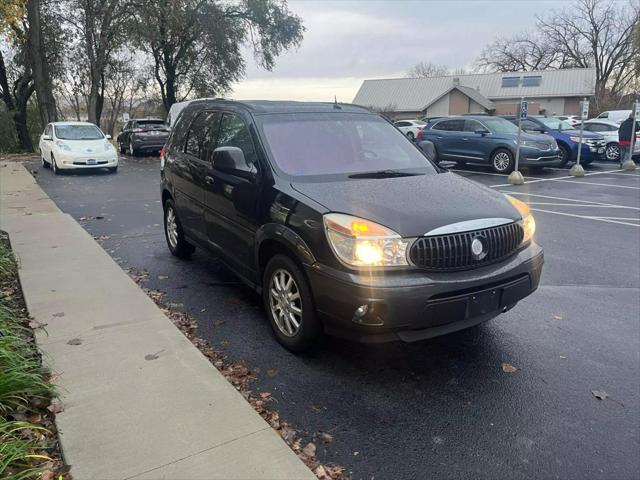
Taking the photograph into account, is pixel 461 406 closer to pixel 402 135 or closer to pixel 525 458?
pixel 525 458

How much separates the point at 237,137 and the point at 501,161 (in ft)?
42.0

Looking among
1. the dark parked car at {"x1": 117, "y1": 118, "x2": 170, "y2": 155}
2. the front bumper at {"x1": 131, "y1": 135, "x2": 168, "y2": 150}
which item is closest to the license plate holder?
the dark parked car at {"x1": 117, "y1": 118, "x2": 170, "y2": 155}

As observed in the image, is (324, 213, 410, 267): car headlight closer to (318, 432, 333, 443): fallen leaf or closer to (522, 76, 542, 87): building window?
(318, 432, 333, 443): fallen leaf

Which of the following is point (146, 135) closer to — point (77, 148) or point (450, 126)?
point (77, 148)

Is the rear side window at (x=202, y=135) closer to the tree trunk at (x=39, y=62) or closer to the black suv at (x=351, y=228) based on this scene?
the black suv at (x=351, y=228)

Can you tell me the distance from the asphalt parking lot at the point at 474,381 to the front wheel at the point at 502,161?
9.34 metres

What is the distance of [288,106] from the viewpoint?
4789 mm

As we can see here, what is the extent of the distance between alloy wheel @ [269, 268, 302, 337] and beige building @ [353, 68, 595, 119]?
171 feet

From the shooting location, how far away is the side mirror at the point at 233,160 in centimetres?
428

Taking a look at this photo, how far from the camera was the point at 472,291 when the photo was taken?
3.39 metres

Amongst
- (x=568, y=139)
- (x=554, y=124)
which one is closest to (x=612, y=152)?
(x=554, y=124)

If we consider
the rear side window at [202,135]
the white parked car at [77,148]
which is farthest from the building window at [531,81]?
the rear side window at [202,135]

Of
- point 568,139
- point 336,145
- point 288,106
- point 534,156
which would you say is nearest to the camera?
point 336,145

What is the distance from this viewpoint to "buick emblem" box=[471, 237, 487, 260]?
343 cm
